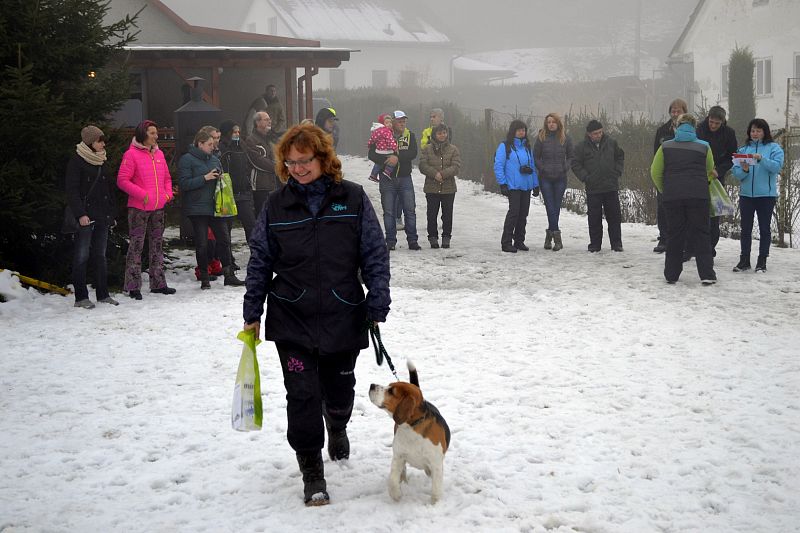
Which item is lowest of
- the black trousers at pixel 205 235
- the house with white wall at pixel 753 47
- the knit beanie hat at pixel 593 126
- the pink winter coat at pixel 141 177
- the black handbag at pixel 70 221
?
the black trousers at pixel 205 235

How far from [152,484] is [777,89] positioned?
103 feet

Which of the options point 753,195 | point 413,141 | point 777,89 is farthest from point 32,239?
point 777,89

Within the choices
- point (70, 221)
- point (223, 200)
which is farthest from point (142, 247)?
point (223, 200)

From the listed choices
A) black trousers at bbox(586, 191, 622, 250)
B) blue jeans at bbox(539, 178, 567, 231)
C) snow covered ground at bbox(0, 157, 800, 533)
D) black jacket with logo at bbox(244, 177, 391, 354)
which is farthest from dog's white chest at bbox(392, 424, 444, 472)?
blue jeans at bbox(539, 178, 567, 231)

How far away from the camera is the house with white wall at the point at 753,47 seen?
31906 mm

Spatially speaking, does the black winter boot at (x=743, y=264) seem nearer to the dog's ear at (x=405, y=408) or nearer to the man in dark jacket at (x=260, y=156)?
the man in dark jacket at (x=260, y=156)

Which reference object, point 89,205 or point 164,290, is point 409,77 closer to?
point 164,290

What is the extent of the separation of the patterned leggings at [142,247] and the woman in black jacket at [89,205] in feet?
1.11

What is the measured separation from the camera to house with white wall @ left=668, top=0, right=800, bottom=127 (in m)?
31.9

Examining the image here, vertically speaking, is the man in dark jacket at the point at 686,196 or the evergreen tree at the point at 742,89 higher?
the evergreen tree at the point at 742,89

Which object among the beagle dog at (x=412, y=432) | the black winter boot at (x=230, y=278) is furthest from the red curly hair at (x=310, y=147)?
the black winter boot at (x=230, y=278)

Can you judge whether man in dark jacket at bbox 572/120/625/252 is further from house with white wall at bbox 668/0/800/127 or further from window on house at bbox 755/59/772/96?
window on house at bbox 755/59/772/96

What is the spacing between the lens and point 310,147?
4746mm

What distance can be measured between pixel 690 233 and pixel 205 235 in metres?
5.47
